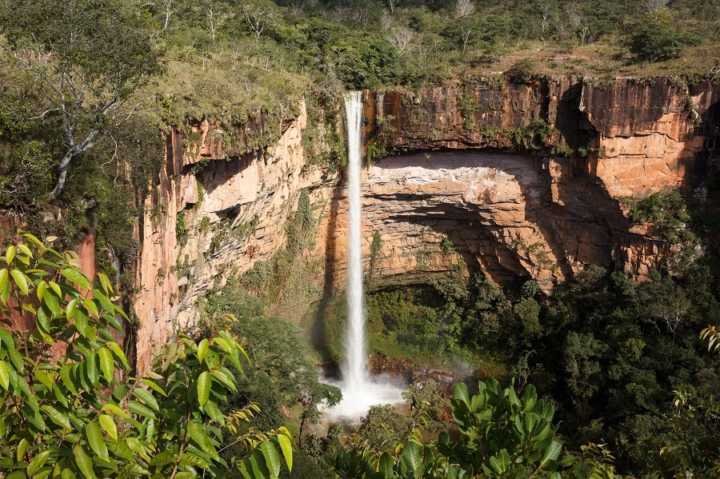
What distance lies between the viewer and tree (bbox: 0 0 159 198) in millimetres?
7816

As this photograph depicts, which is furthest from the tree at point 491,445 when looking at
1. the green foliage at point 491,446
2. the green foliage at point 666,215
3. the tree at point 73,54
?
the green foliage at point 666,215

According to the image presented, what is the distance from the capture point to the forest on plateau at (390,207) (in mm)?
7840

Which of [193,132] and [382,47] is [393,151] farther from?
[193,132]

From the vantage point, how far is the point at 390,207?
18.3m

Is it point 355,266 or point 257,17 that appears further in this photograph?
point 257,17

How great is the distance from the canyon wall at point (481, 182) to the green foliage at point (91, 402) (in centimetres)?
968

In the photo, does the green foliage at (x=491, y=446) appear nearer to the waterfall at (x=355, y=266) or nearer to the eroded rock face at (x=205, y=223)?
the eroded rock face at (x=205, y=223)

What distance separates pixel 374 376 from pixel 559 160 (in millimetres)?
8123

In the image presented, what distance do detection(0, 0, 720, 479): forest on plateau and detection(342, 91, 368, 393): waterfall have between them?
292 mm

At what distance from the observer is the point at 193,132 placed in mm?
10656

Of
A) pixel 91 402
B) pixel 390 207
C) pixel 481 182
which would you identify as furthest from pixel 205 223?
pixel 91 402

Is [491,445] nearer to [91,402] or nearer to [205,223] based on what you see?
[91,402]

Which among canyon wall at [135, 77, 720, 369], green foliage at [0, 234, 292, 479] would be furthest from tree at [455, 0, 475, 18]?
green foliage at [0, 234, 292, 479]

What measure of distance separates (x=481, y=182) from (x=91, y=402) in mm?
16356
